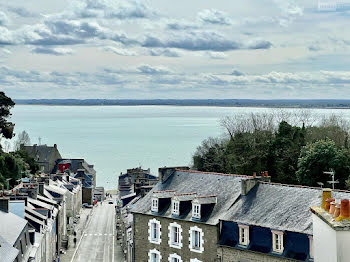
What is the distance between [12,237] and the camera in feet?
107

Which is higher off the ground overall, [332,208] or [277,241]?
[332,208]

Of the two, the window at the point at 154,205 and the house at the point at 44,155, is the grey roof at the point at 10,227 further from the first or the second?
the house at the point at 44,155

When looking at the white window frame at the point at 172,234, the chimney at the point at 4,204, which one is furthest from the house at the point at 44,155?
the white window frame at the point at 172,234

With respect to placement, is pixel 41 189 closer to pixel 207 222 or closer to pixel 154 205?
pixel 154 205

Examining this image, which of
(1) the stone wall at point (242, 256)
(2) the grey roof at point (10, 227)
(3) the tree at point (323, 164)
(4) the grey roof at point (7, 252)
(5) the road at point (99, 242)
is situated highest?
(3) the tree at point (323, 164)

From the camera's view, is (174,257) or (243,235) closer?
(243,235)

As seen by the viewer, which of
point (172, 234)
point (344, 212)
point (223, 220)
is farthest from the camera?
point (172, 234)

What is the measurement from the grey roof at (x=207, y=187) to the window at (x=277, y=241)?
4.10 metres

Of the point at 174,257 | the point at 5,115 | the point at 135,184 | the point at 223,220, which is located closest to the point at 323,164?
the point at 174,257

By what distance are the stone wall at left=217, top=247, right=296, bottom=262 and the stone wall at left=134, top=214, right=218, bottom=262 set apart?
22.5 inches

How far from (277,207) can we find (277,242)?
8.05ft

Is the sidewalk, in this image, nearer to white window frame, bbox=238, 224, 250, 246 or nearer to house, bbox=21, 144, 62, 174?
house, bbox=21, 144, 62, 174

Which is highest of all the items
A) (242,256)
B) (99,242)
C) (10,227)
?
(10,227)

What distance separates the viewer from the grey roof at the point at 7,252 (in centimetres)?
2793
